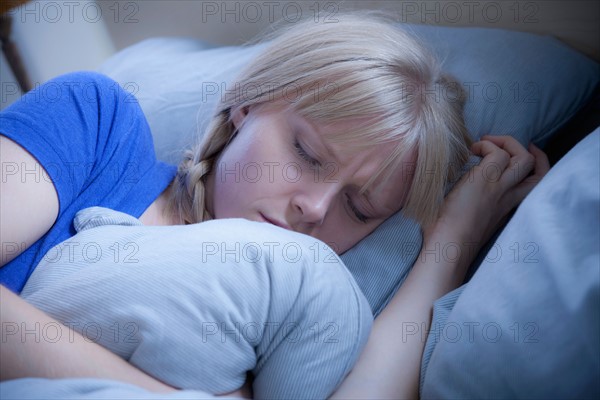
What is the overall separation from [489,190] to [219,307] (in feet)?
1.55

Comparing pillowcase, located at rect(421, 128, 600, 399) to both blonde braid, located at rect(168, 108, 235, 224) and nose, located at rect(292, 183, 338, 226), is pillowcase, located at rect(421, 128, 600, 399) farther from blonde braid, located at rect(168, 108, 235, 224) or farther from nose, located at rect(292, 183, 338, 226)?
blonde braid, located at rect(168, 108, 235, 224)

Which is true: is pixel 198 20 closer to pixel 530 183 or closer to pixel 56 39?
pixel 56 39

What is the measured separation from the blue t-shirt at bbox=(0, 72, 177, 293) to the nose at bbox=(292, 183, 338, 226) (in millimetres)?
227

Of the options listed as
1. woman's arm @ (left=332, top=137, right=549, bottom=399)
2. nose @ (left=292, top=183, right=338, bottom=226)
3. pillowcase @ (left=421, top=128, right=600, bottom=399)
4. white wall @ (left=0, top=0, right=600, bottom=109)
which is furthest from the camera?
white wall @ (left=0, top=0, right=600, bottom=109)

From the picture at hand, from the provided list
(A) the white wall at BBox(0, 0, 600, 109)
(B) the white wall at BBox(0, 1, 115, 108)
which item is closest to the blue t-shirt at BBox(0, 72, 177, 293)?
(A) the white wall at BBox(0, 0, 600, 109)

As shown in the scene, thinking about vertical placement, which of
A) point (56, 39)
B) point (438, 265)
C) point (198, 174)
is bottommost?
point (438, 265)

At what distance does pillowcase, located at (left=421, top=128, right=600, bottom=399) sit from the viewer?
0.41 metres

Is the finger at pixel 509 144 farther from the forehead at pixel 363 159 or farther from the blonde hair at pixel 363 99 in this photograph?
the forehead at pixel 363 159

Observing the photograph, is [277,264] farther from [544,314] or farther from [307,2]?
[307,2]

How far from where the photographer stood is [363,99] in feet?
2.30

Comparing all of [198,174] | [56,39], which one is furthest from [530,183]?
[56,39]

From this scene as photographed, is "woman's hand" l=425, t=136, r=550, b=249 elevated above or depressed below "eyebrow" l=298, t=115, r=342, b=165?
below

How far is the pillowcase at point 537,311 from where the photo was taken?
0.41 meters

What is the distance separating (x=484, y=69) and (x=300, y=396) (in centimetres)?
64
